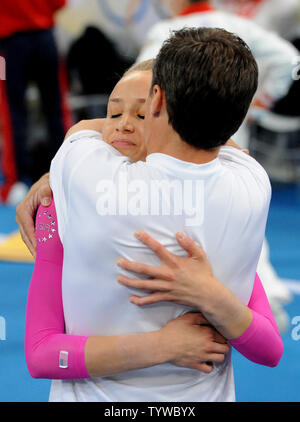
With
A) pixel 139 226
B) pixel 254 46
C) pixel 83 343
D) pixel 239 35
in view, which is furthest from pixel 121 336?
pixel 254 46

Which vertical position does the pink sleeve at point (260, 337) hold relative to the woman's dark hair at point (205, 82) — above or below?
below

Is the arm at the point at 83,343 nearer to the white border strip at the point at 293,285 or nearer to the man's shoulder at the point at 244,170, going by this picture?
the man's shoulder at the point at 244,170

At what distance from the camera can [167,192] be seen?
2.83ft

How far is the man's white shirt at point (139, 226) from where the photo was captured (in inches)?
33.7

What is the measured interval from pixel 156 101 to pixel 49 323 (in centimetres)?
39

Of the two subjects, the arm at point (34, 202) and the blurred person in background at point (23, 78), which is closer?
the arm at point (34, 202)

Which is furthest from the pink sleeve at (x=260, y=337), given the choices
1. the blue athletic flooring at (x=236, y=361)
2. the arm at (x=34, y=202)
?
the blue athletic flooring at (x=236, y=361)

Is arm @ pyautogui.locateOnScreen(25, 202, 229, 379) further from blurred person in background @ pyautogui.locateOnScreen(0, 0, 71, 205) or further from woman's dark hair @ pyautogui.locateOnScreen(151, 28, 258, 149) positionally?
blurred person in background @ pyautogui.locateOnScreen(0, 0, 71, 205)

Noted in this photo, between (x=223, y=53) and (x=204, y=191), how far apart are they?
7.6 inches

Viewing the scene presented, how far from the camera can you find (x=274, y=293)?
2.45 m

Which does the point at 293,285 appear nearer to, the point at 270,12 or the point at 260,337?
the point at 260,337

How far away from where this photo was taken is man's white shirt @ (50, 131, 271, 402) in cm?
86

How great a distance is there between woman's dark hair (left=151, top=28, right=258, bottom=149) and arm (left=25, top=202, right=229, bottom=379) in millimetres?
288

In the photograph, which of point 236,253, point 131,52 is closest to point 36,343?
point 236,253
